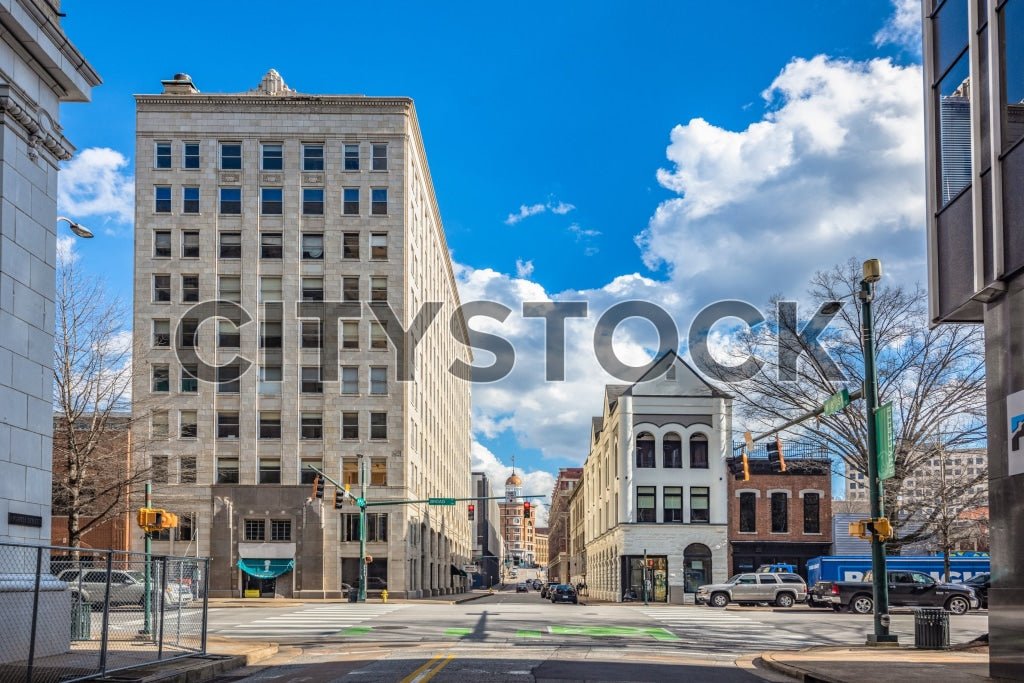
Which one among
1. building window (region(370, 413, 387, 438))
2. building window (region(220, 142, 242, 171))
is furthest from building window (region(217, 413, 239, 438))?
building window (region(220, 142, 242, 171))

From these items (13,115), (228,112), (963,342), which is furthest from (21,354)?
(228,112)

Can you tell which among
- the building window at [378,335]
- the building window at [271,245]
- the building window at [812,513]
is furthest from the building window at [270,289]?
the building window at [812,513]

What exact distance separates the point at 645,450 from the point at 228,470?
975 inches

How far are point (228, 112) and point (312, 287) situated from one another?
11675 millimetres

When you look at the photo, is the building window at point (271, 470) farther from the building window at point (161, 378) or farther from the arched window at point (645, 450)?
the arched window at point (645, 450)

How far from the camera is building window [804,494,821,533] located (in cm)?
6209

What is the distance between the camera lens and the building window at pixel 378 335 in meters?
62.9

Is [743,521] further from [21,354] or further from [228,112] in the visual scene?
[21,354]

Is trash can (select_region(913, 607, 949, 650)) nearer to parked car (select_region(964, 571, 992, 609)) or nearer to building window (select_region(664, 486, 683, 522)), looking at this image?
parked car (select_region(964, 571, 992, 609))

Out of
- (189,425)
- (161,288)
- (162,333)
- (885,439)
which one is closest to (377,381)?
(189,425)

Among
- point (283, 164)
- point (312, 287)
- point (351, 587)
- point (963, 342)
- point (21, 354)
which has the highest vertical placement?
point (283, 164)

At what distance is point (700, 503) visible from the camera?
61625 millimetres

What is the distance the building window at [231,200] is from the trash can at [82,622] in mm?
49183

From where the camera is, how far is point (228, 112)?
207 feet
